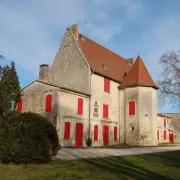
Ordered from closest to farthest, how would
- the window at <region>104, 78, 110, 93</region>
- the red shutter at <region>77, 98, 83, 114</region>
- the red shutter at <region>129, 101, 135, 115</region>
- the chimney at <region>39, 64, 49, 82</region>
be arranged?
the red shutter at <region>77, 98, 83, 114</region> < the window at <region>104, 78, 110, 93</region> < the chimney at <region>39, 64, 49, 82</region> < the red shutter at <region>129, 101, 135, 115</region>

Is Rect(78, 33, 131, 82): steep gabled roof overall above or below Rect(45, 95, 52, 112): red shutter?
above

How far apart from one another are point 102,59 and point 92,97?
5.68 metres

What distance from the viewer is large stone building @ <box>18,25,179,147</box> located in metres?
21.3

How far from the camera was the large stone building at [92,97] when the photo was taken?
21266 mm

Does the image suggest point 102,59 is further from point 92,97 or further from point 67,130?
point 67,130

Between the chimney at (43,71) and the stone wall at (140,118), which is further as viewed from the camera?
the chimney at (43,71)

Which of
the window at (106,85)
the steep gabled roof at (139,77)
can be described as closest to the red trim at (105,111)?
the window at (106,85)

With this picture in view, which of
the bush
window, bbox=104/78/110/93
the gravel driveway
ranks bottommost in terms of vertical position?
the gravel driveway

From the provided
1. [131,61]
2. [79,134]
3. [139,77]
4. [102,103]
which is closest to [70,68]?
[102,103]

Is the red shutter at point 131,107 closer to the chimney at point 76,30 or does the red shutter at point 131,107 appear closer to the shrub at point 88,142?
the shrub at point 88,142

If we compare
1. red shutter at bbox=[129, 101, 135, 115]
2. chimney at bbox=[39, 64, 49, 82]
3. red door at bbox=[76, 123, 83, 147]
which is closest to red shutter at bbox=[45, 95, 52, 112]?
red door at bbox=[76, 123, 83, 147]

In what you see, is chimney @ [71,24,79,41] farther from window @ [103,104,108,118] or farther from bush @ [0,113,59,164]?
bush @ [0,113,59,164]

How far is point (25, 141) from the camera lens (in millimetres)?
Result: 9586

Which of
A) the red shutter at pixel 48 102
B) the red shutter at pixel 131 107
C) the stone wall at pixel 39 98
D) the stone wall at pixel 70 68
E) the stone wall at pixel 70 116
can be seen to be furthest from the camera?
the red shutter at pixel 131 107
